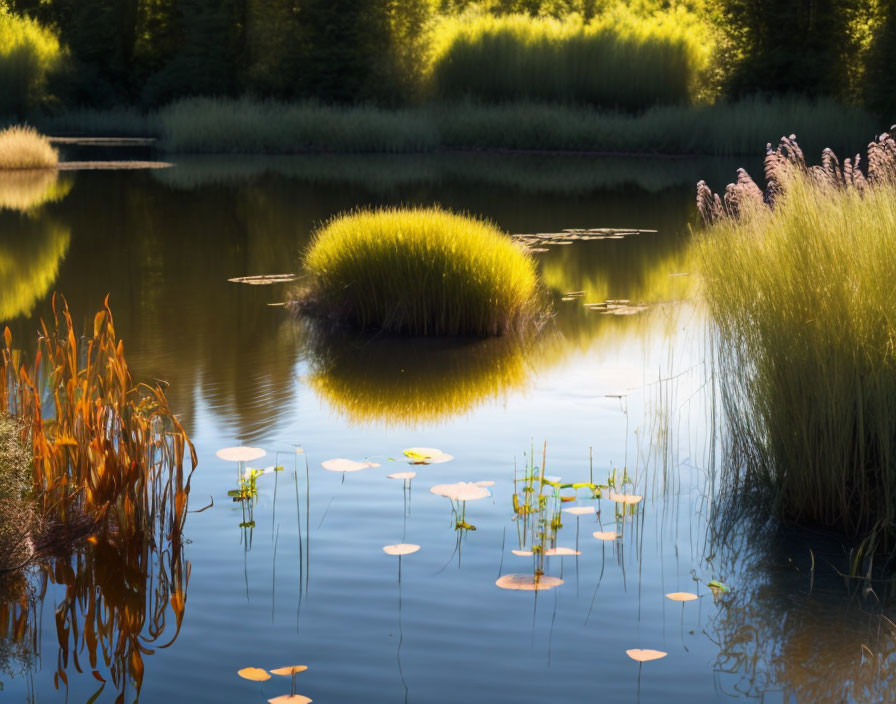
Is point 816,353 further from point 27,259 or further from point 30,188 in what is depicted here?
point 30,188

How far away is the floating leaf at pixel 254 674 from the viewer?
3590mm

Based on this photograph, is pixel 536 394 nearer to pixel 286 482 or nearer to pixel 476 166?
pixel 286 482

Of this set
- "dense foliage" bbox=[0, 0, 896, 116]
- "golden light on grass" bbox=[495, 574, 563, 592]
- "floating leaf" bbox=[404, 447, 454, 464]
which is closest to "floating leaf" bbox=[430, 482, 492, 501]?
"golden light on grass" bbox=[495, 574, 563, 592]

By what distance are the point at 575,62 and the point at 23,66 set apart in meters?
16.9

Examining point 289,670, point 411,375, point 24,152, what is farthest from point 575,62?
point 289,670

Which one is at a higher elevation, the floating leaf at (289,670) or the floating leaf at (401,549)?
the floating leaf at (401,549)

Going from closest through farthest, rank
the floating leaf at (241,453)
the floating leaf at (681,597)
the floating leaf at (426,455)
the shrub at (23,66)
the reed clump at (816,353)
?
1. the floating leaf at (681,597)
2. the reed clump at (816,353)
3. the floating leaf at (241,453)
4. the floating leaf at (426,455)
5. the shrub at (23,66)

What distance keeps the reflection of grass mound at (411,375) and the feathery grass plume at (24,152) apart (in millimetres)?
18964

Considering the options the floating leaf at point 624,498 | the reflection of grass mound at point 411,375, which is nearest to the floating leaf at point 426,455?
the floating leaf at point 624,498

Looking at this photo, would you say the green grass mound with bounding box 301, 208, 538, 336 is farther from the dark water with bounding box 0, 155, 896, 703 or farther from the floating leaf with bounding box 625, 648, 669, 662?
the floating leaf with bounding box 625, 648, 669, 662

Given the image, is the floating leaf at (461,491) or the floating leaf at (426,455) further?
the floating leaf at (426,455)

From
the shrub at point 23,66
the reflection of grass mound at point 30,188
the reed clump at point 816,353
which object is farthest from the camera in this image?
the shrub at point 23,66

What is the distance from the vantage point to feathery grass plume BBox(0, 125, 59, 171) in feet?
84.3

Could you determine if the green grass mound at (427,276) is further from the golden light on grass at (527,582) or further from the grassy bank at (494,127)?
the grassy bank at (494,127)
